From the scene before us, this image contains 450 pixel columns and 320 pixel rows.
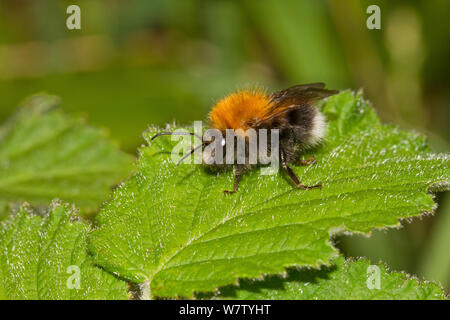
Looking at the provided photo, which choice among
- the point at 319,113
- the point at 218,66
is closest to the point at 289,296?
the point at 319,113

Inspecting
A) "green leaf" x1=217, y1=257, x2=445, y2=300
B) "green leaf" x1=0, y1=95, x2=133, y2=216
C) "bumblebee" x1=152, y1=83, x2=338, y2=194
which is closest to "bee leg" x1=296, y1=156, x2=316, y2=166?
"bumblebee" x1=152, y1=83, x2=338, y2=194

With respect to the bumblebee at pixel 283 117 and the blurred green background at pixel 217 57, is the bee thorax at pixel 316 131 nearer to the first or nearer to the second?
the bumblebee at pixel 283 117

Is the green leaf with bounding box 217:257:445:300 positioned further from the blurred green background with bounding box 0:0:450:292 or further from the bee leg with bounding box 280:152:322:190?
the blurred green background with bounding box 0:0:450:292

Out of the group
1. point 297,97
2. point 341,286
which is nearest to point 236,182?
point 297,97

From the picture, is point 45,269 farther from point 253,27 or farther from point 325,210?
point 253,27

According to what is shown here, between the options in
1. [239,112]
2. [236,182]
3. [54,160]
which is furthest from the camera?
[54,160]

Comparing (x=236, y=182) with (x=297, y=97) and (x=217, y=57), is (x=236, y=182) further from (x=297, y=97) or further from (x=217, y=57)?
(x=217, y=57)
